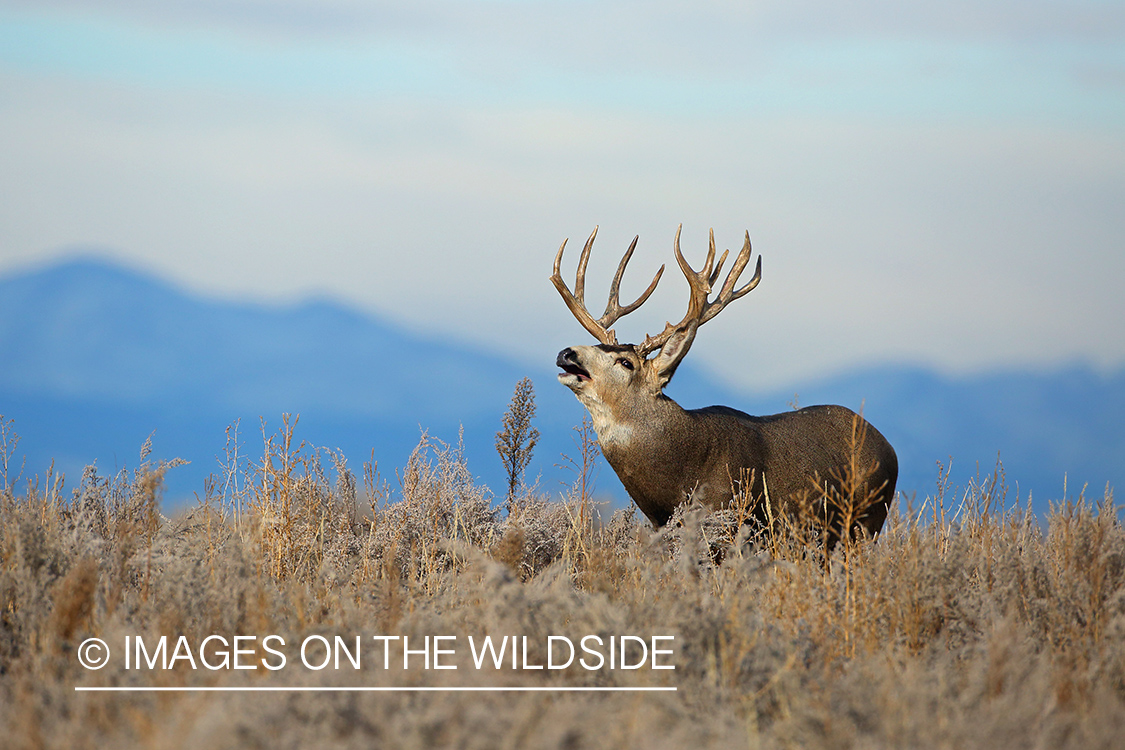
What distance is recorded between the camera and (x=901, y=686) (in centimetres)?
395

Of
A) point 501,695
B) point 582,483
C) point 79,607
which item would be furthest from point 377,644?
point 582,483

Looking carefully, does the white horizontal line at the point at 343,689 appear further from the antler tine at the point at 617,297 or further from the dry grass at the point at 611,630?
the antler tine at the point at 617,297

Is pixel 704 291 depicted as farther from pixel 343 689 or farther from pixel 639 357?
pixel 343 689

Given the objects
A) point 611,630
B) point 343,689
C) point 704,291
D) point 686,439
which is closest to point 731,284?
point 704,291

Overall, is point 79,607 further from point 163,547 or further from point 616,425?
point 616,425

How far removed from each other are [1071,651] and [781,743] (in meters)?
2.03

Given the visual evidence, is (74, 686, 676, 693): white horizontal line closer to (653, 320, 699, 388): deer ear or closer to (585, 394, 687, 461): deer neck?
(585, 394, 687, 461): deer neck

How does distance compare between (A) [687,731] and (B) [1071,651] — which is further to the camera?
(B) [1071,651]

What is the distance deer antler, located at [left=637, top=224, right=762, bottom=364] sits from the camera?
781cm

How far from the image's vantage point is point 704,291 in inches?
314

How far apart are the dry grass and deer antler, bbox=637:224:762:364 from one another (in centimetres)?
148

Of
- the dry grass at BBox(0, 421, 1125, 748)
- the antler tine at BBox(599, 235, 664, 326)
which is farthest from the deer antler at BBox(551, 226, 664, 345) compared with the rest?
the dry grass at BBox(0, 421, 1125, 748)

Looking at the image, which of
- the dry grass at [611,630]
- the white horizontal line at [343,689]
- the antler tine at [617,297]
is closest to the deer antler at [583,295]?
the antler tine at [617,297]

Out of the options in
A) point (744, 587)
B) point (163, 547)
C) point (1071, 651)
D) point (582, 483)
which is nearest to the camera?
point (1071, 651)
